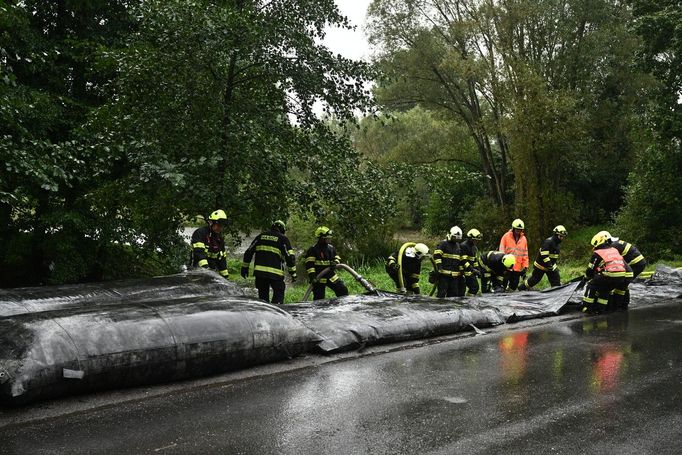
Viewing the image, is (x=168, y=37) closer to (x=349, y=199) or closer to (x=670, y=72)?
(x=349, y=199)

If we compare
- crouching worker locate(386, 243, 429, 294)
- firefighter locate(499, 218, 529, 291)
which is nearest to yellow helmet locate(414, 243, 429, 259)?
crouching worker locate(386, 243, 429, 294)

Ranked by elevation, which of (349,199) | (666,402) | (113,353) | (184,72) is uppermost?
(184,72)

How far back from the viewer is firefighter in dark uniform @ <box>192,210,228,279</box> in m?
8.92

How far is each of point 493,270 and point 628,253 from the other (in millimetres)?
2446

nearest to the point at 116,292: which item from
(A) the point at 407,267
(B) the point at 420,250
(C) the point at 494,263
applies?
(B) the point at 420,250

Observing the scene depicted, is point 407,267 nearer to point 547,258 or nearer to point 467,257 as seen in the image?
point 467,257

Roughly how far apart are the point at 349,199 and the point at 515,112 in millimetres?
15318

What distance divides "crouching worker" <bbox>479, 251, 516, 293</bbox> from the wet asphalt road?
512 cm

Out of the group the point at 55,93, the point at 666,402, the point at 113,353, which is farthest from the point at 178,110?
the point at 666,402

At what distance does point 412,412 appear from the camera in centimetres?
477

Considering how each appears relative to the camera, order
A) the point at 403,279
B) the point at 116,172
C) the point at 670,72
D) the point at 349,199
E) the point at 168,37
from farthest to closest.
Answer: the point at 670,72
the point at 116,172
the point at 403,279
the point at 349,199
the point at 168,37

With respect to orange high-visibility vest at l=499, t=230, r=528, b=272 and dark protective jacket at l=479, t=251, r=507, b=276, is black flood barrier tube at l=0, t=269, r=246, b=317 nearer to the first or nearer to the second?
dark protective jacket at l=479, t=251, r=507, b=276

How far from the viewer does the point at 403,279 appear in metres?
10.9

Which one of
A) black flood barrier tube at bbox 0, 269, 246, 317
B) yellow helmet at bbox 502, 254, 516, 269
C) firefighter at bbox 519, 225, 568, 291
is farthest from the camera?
firefighter at bbox 519, 225, 568, 291
